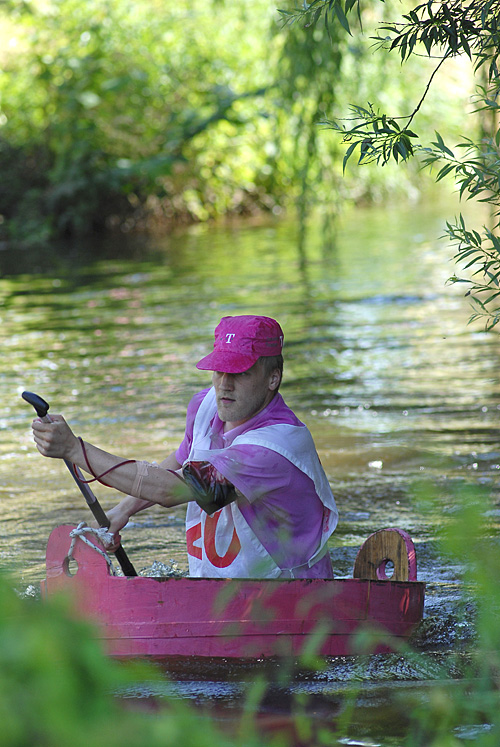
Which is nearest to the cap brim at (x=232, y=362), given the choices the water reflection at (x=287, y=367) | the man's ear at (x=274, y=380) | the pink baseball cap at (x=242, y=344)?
the pink baseball cap at (x=242, y=344)

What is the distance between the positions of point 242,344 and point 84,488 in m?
0.75

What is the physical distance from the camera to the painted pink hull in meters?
3.59

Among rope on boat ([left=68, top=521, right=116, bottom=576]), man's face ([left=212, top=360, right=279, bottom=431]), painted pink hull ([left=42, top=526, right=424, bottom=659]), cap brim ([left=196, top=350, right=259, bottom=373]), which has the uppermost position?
cap brim ([left=196, top=350, right=259, bottom=373])

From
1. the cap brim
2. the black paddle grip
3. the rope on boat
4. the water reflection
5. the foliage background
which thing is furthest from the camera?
the foliage background

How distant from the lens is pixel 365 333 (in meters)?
9.64

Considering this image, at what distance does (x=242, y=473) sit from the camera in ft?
11.2

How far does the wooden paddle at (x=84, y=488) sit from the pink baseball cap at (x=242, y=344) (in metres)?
0.54

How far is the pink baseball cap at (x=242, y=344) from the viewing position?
353cm

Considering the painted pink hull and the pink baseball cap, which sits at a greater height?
the pink baseball cap

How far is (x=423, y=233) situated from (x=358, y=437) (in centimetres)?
1000

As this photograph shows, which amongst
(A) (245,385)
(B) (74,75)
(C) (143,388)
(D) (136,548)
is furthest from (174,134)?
(A) (245,385)

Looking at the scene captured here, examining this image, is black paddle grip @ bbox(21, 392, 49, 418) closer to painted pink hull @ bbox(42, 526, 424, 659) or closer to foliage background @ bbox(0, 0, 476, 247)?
painted pink hull @ bbox(42, 526, 424, 659)

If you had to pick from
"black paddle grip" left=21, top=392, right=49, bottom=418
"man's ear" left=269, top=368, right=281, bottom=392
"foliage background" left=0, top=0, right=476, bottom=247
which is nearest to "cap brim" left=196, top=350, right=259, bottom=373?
"man's ear" left=269, top=368, right=281, bottom=392

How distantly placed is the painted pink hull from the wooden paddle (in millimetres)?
133
